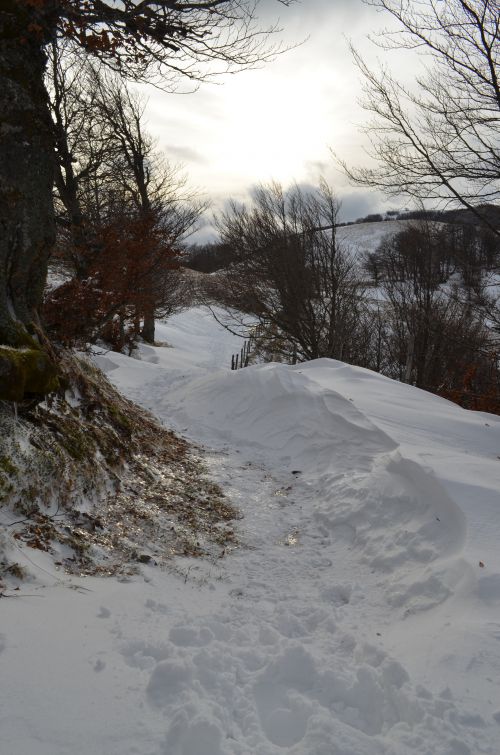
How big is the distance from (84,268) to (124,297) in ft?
2.38

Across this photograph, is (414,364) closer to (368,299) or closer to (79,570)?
(368,299)

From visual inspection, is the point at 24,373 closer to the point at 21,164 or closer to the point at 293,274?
the point at 21,164

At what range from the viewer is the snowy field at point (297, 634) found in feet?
6.20

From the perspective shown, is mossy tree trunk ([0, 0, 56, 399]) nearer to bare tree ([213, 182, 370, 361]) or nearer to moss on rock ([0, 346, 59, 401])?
moss on rock ([0, 346, 59, 401])

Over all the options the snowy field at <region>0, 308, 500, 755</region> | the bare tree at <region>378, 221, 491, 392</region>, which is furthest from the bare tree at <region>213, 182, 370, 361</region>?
the snowy field at <region>0, 308, 500, 755</region>

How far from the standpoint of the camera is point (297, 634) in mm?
2777

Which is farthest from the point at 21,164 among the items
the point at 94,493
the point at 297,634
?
the point at 297,634

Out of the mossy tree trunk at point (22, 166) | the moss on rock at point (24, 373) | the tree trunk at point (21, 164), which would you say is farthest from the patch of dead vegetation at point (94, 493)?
the tree trunk at point (21, 164)

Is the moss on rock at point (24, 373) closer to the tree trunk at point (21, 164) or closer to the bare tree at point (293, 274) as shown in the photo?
the tree trunk at point (21, 164)

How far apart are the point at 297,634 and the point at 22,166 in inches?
152

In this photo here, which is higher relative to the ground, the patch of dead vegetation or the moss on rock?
the moss on rock

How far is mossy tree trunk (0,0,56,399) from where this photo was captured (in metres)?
3.57

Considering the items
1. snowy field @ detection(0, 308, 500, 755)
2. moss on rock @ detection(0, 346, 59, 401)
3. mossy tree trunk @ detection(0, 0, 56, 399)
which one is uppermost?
mossy tree trunk @ detection(0, 0, 56, 399)

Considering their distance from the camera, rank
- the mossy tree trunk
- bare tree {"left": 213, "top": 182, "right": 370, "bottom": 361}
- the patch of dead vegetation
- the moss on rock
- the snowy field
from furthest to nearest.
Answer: bare tree {"left": 213, "top": 182, "right": 370, "bottom": 361}, the mossy tree trunk, the moss on rock, the patch of dead vegetation, the snowy field
